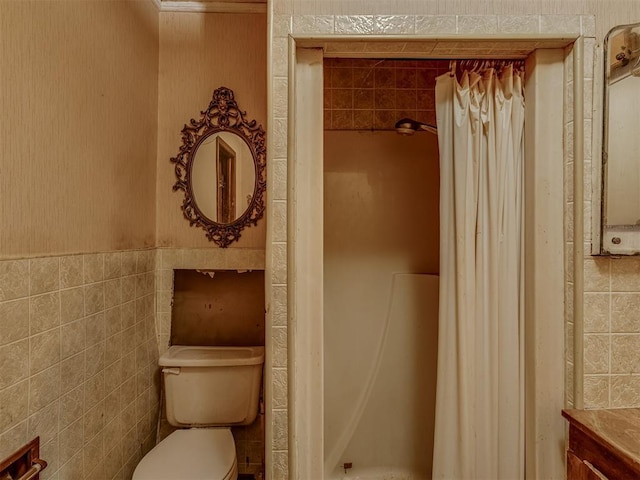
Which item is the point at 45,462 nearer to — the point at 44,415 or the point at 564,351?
the point at 44,415

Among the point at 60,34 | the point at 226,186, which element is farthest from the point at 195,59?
the point at 60,34

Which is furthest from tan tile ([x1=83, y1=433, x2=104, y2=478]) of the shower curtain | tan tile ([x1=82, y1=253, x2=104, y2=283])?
the shower curtain

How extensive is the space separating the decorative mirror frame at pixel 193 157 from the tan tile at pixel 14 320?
3.23 feet

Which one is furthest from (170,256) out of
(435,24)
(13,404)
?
(435,24)

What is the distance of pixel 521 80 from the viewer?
4.23 ft

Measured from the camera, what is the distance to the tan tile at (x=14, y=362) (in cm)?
97

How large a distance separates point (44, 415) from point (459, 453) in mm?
1321

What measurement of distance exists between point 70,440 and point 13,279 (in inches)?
23.5

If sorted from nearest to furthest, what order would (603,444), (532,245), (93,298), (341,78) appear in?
(603,444) < (532,245) < (93,298) < (341,78)

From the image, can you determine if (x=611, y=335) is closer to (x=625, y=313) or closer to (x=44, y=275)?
(x=625, y=313)

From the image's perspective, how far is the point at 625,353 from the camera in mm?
1178

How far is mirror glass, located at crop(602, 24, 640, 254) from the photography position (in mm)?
1168

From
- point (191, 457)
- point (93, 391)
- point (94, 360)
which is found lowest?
point (191, 457)

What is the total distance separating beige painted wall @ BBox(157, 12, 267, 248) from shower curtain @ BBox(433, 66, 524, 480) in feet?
3.57
